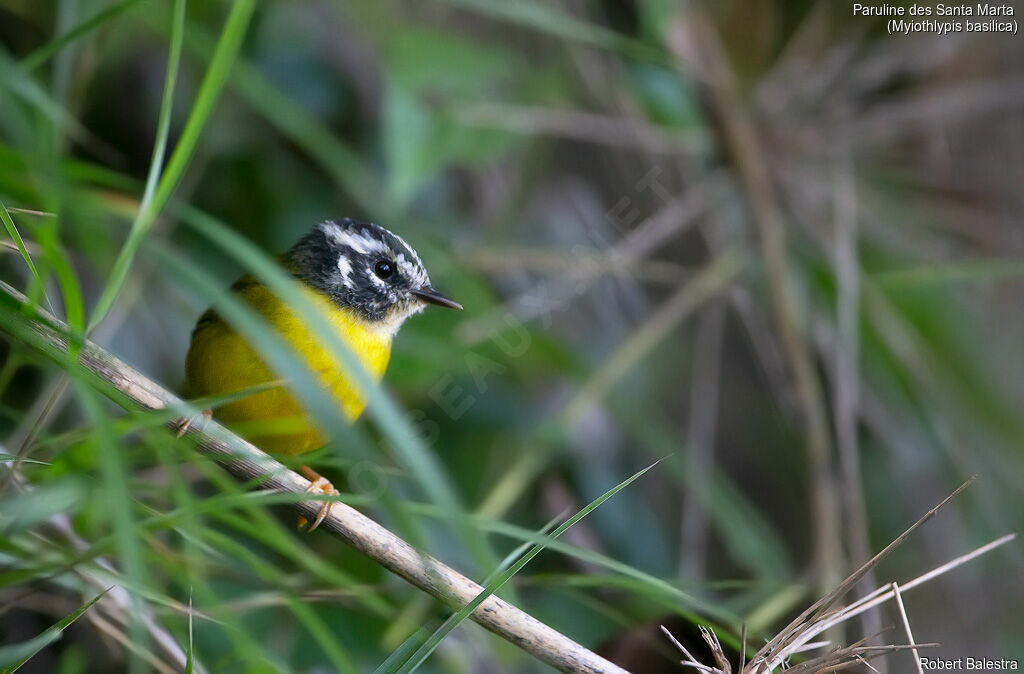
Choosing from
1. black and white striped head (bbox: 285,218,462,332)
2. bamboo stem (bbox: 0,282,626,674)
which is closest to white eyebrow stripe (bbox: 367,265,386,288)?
black and white striped head (bbox: 285,218,462,332)

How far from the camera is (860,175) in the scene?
14.1 ft

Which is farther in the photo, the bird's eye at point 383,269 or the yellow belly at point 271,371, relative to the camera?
the bird's eye at point 383,269

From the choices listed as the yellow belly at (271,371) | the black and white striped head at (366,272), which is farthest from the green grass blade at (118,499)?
the black and white striped head at (366,272)

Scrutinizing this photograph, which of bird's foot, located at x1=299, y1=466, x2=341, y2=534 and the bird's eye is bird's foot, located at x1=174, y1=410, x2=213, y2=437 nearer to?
bird's foot, located at x1=299, y1=466, x2=341, y2=534

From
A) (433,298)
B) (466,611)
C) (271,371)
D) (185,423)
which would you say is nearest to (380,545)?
(466,611)

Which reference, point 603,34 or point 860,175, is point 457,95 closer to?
point 603,34

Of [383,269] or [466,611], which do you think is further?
[383,269]

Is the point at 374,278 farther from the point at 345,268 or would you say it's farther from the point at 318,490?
the point at 318,490

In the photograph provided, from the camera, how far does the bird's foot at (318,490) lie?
1.53 m

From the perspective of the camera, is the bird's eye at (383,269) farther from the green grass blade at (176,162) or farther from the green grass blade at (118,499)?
the green grass blade at (118,499)

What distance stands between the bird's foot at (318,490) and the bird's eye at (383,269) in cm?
53

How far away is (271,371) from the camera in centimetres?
197

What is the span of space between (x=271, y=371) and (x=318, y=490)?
0.33 metres

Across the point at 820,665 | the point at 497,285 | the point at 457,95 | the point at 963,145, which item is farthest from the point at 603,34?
the point at 963,145
